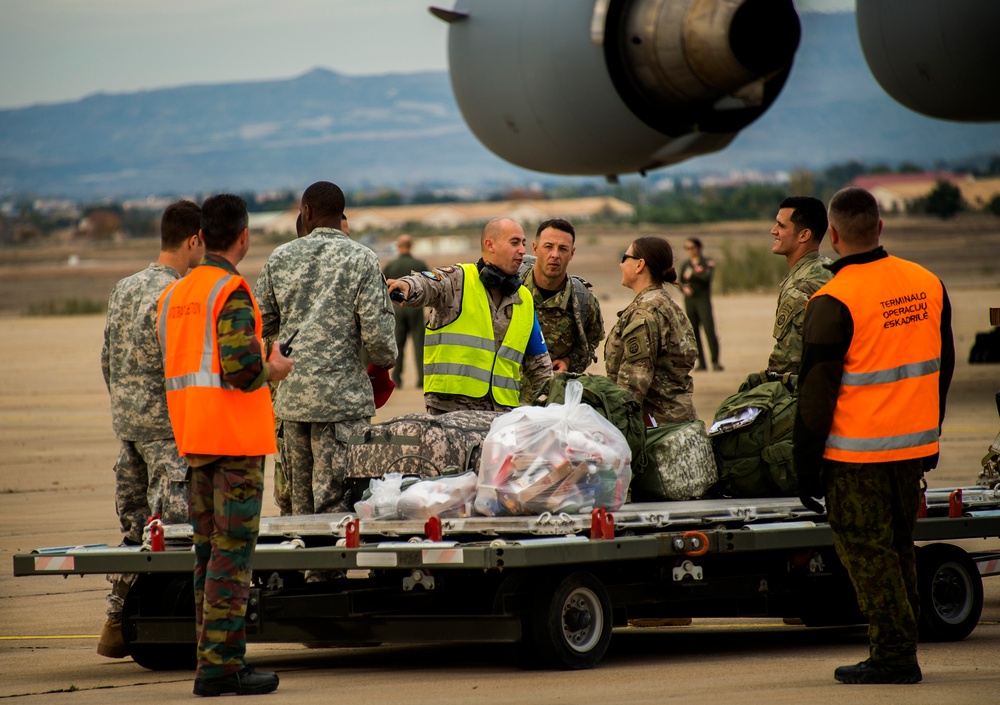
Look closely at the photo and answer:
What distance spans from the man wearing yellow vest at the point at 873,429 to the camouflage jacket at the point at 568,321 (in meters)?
3.34

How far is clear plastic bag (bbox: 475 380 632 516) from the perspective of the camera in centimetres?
632

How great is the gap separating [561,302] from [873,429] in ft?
11.6

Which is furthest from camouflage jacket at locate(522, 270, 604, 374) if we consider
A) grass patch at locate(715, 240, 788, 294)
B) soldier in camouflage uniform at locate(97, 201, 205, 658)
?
grass patch at locate(715, 240, 788, 294)

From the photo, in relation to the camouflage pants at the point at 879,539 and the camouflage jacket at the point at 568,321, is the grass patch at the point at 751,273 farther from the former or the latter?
the camouflage pants at the point at 879,539

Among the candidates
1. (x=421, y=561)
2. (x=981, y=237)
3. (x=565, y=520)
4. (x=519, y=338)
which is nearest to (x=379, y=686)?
(x=421, y=561)

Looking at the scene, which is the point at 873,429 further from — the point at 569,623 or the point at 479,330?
the point at 479,330

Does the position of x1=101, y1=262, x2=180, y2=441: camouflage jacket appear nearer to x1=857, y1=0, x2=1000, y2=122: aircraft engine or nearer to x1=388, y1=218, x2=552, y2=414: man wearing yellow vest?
x1=388, y1=218, x2=552, y2=414: man wearing yellow vest

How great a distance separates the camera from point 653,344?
304 inches

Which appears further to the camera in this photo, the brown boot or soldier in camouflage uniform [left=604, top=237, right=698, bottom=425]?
soldier in camouflage uniform [left=604, top=237, right=698, bottom=425]

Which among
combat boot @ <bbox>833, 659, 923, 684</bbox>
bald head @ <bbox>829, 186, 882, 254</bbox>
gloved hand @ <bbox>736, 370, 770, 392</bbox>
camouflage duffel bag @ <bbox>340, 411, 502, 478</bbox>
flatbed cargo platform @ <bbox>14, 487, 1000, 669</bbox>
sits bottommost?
combat boot @ <bbox>833, 659, 923, 684</bbox>

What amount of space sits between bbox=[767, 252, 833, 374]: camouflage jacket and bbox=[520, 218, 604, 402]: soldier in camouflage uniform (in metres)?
1.50

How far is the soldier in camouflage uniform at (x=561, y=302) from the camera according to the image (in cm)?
885

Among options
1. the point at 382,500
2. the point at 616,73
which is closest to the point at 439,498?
the point at 382,500

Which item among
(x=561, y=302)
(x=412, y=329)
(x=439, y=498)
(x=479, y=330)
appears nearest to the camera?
(x=439, y=498)
